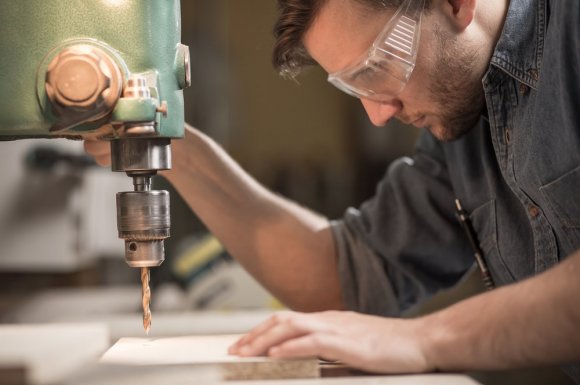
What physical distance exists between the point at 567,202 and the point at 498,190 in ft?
0.92

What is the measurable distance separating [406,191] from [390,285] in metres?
0.24

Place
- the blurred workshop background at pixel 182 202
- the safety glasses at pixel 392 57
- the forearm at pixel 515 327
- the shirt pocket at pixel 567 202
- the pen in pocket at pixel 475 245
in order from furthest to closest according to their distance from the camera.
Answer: the blurred workshop background at pixel 182 202
the pen in pocket at pixel 475 245
the safety glasses at pixel 392 57
the shirt pocket at pixel 567 202
the forearm at pixel 515 327

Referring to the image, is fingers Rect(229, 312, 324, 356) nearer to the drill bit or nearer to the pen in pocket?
the drill bit

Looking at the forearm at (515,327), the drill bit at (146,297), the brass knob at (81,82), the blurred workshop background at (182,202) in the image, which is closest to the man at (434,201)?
the forearm at (515,327)

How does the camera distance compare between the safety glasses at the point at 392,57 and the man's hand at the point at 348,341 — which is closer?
the man's hand at the point at 348,341

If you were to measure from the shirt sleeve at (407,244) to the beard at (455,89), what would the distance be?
22 centimetres

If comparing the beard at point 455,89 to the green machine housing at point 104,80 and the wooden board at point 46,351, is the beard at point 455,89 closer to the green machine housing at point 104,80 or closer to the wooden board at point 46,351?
the green machine housing at point 104,80

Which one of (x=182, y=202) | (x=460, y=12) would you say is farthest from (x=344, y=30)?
(x=182, y=202)

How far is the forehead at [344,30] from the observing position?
154cm

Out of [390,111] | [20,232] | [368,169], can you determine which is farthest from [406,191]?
[368,169]

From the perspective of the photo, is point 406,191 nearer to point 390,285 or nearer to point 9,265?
point 390,285

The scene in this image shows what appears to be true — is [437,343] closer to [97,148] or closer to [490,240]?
[490,240]

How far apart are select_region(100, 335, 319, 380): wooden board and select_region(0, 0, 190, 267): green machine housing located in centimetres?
16

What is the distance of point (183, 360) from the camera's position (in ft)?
4.09
